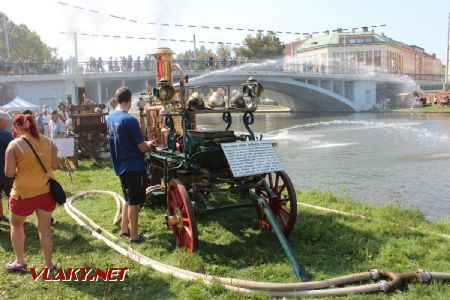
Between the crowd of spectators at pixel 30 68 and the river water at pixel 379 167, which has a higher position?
the crowd of spectators at pixel 30 68

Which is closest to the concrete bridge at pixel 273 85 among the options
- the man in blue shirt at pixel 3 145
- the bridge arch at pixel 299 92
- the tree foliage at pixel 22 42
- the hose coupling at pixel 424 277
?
the bridge arch at pixel 299 92

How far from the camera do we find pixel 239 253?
539 cm

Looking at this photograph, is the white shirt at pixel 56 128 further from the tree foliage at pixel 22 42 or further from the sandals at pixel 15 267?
the tree foliage at pixel 22 42

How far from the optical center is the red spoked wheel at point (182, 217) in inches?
198

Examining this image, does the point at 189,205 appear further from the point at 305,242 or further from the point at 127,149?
the point at 305,242

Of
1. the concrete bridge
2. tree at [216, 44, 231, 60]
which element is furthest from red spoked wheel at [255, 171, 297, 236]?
tree at [216, 44, 231, 60]

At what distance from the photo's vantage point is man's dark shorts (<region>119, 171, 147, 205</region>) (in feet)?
18.0

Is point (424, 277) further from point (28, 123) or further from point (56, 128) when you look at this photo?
point (56, 128)

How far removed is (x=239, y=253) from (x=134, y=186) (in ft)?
4.87

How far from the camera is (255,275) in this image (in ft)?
15.5

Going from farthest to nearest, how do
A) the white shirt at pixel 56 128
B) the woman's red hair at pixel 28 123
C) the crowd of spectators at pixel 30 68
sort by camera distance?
the crowd of spectators at pixel 30 68, the white shirt at pixel 56 128, the woman's red hair at pixel 28 123

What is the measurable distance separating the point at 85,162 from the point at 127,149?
28.4 ft

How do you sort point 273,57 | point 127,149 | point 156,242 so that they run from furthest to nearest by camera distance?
point 273,57, point 156,242, point 127,149

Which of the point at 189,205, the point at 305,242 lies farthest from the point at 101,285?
the point at 305,242
